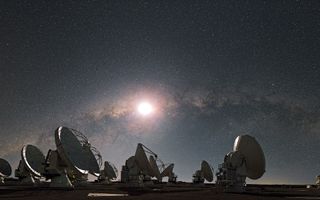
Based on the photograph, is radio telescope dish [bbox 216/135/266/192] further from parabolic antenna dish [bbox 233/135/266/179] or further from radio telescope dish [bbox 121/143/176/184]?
radio telescope dish [bbox 121/143/176/184]

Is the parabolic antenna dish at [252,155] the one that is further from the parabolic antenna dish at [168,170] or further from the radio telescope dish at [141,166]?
the parabolic antenna dish at [168,170]

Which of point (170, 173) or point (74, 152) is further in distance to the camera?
point (170, 173)

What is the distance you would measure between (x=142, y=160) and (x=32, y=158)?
68.1ft

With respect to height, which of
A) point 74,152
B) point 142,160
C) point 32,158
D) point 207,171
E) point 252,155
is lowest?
point 252,155

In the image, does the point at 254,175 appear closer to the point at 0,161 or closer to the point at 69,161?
the point at 69,161

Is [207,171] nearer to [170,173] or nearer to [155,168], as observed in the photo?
[170,173]

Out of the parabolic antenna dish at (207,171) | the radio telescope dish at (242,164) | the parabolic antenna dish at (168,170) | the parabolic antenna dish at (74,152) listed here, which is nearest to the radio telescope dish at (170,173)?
the parabolic antenna dish at (168,170)

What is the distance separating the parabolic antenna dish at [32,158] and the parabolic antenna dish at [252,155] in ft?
119

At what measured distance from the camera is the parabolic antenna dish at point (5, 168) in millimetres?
87438

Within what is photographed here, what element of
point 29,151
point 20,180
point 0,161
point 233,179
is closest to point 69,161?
point 233,179

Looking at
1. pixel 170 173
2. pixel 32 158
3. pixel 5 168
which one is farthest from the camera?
pixel 170 173

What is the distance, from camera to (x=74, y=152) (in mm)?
42656

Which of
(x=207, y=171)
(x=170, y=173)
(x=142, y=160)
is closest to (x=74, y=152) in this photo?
(x=142, y=160)

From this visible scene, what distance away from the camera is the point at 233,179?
38.8m
